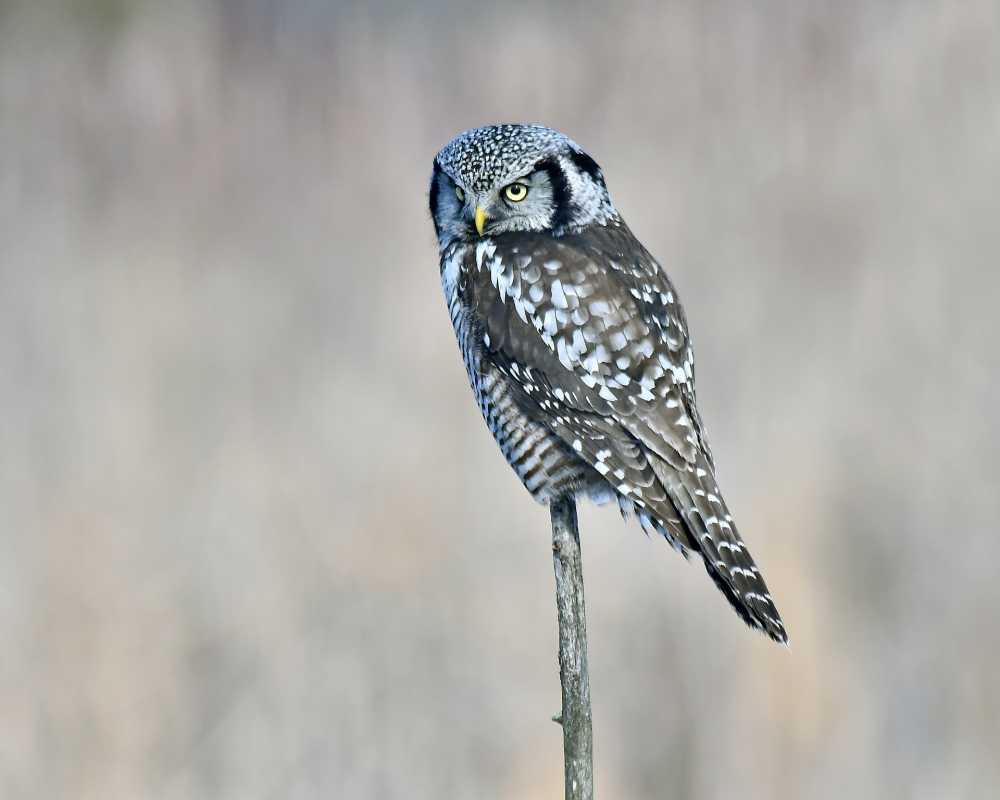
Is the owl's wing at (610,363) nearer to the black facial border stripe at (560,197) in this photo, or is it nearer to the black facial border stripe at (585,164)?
the black facial border stripe at (560,197)

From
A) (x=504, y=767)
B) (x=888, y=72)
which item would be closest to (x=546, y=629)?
(x=504, y=767)

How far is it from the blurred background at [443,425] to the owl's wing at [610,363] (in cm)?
117

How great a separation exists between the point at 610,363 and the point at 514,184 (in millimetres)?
550

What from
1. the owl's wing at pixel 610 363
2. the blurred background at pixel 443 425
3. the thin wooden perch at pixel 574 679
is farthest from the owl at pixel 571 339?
the blurred background at pixel 443 425

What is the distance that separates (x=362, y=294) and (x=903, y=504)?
6.52ft

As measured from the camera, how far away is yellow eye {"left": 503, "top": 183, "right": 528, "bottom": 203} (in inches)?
132

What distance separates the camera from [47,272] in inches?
183

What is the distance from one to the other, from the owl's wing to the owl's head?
7 centimetres

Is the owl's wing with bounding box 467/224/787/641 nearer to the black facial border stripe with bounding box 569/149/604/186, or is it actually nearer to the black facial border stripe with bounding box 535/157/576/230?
the black facial border stripe with bounding box 535/157/576/230

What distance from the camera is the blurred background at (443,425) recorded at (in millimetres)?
4047

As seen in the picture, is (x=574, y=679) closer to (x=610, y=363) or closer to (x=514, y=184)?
(x=610, y=363)

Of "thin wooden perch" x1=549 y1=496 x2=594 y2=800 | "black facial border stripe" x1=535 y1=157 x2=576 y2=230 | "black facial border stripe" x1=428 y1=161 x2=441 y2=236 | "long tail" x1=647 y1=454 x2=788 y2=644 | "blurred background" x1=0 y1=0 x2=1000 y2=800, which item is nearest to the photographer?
"thin wooden perch" x1=549 y1=496 x2=594 y2=800

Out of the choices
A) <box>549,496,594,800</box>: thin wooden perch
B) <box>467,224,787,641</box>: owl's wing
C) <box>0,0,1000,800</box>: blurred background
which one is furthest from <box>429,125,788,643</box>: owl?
<box>0,0,1000,800</box>: blurred background

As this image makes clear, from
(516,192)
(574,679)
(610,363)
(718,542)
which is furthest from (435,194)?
(574,679)
